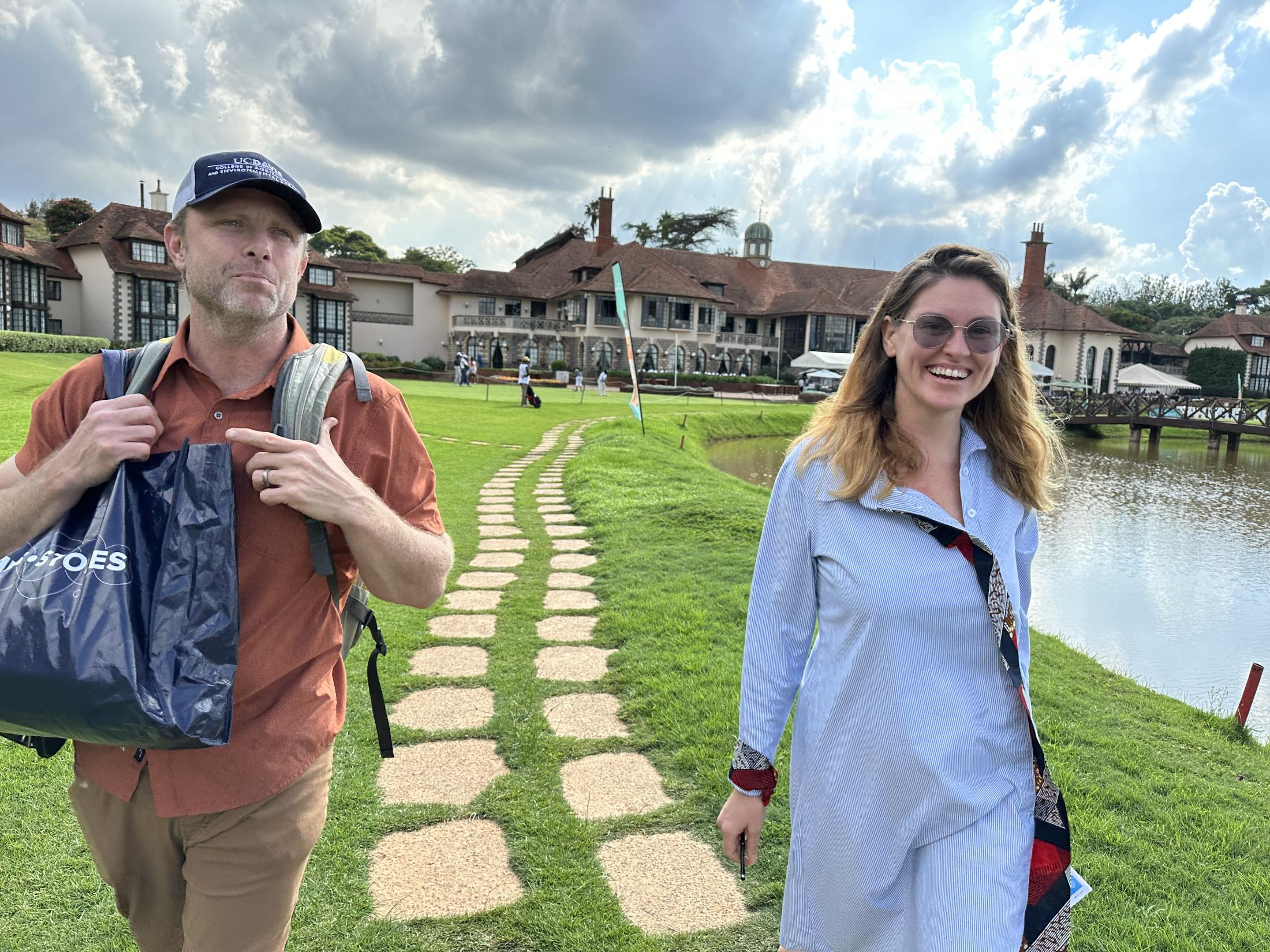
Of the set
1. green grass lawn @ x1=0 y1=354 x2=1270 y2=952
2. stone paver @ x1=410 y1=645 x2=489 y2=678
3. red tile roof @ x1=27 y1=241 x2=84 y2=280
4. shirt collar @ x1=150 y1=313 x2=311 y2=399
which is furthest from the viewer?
red tile roof @ x1=27 y1=241 x2=84 y2=280

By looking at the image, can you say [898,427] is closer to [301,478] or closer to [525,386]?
[301,478]

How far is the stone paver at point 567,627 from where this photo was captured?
509 centimetres

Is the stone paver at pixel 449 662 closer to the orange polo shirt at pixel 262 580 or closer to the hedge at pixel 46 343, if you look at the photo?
the orange polo shirt at pixel 262 580

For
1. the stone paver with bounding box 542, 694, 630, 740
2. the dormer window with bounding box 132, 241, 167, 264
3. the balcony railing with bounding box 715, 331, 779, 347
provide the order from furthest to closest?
1. the balcony railing with bounding box 715, 331, 779, 347
2. the dormer window with bounding box 132, 241, 167, 264
3. the stone paver with bounding box 542, 694, 630, 740

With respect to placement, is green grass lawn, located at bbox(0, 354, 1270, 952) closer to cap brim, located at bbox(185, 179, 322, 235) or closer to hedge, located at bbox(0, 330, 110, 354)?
cap brim, located at bbox(185, 179, 322, 235)

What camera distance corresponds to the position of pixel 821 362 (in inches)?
1687

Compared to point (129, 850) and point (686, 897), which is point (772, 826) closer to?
point (686, 897)

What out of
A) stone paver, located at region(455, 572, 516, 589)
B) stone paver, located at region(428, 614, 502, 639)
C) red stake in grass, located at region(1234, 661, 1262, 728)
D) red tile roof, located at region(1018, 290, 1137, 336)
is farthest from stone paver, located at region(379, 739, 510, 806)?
red tile roof, located at region(1018, 290, 1137, 336)

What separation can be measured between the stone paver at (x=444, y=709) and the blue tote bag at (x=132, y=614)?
7.51 feet

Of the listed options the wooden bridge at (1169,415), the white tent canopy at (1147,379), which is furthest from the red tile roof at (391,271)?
the white tent canopy at (1147,379)

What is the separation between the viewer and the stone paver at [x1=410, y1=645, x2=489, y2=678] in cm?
445

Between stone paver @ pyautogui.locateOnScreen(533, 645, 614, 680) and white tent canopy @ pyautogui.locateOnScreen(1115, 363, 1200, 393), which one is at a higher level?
white tent canopy @ pyautogui.locateOnScreen(1115, 363, 1200, 393)

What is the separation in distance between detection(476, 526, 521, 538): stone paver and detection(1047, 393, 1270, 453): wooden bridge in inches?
1161

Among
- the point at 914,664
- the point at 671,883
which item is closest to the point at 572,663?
the point at 671,883
